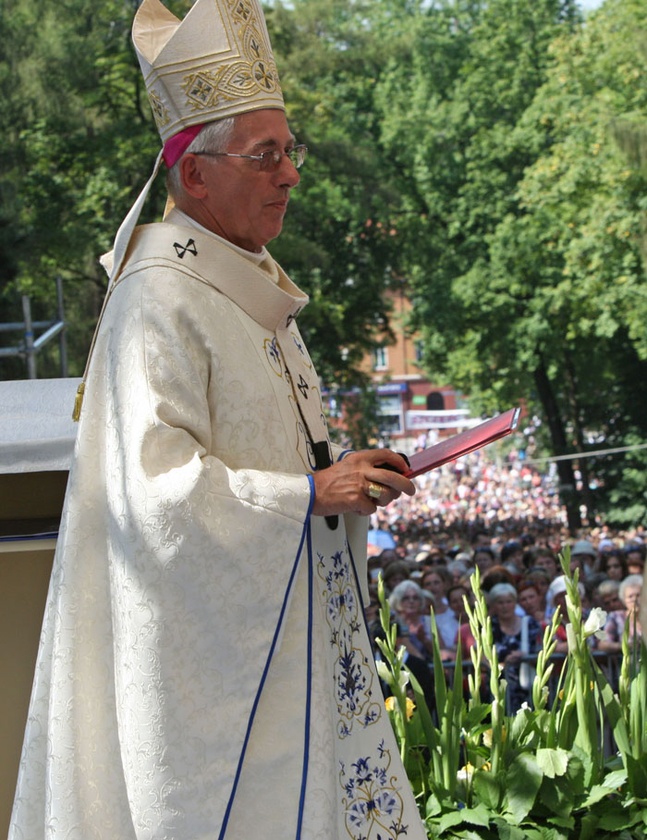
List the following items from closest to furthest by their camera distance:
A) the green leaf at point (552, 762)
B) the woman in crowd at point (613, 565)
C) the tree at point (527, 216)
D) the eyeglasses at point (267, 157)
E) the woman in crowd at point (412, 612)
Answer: the eyeglasses at point (267, 157)
the green leaf at point (552, 762)
the woman in crowd at point (412, 612)
the woman in crowd at point (613, 565)
the tree at point (527, 216)

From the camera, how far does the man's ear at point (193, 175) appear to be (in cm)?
229

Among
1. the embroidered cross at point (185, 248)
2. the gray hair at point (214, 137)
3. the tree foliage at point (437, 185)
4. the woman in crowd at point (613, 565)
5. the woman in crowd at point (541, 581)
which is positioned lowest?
the woman in crowd at point (541, 581)

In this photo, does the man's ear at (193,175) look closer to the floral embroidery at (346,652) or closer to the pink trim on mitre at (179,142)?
the pink trim on mitre at (179,142)

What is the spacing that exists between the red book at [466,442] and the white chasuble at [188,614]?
223mm

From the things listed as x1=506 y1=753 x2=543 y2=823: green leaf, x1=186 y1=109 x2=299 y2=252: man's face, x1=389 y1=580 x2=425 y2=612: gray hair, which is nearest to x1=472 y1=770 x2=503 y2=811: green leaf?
x1=506 y1=753 x2=543 y2=823: green leaf

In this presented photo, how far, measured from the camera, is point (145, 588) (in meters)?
2.05

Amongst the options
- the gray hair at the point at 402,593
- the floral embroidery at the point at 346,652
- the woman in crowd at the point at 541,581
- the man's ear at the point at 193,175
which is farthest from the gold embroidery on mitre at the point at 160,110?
the woman in crowd at the point at 541,581

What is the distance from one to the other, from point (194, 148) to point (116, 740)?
1065mm

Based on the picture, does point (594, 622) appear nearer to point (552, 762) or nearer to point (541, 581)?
point (552, 762)

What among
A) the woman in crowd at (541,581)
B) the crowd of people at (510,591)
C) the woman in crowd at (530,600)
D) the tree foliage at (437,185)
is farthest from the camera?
the tree foliage at (437,185)

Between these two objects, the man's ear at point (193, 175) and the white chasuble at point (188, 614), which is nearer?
the white chasuble at point (188, 614)

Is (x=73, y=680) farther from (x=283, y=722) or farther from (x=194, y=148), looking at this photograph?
(x=194, y=148)

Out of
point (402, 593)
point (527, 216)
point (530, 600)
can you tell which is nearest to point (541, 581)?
point (530, 600)

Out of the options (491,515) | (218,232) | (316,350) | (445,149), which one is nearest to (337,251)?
(316,350)
